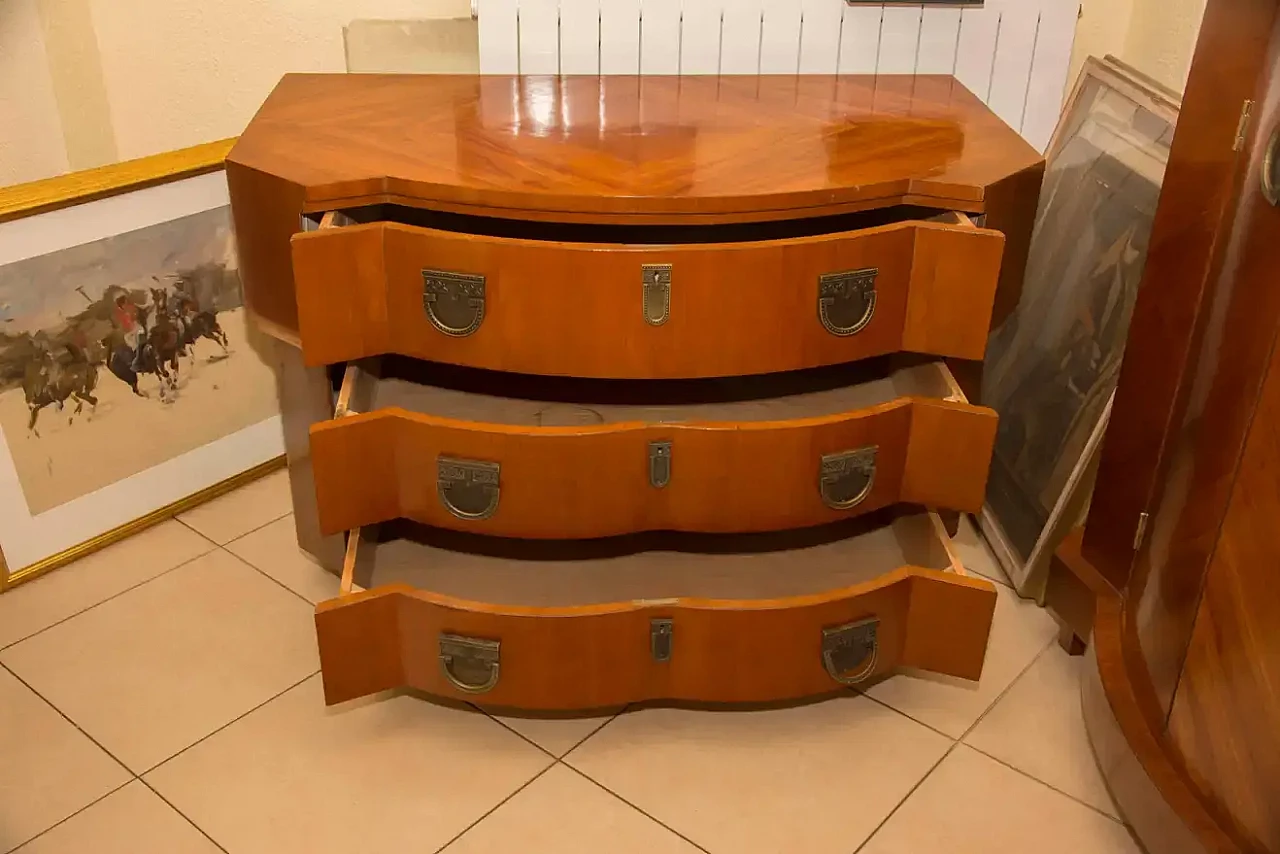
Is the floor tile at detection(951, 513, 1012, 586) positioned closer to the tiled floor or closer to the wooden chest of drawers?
the tiled floor

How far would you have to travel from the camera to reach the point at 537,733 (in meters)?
1.28

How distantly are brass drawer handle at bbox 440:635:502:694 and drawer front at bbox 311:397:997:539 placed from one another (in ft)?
0.38

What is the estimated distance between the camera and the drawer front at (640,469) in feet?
3.70

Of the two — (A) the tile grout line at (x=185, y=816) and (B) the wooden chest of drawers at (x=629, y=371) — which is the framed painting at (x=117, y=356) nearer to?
(B) the wooden chest of drawers at (x=629, y=371)

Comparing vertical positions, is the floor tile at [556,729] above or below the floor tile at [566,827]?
above

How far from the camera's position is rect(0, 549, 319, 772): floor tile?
128cm

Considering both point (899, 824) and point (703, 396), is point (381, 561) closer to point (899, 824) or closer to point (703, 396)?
point (703, 396)

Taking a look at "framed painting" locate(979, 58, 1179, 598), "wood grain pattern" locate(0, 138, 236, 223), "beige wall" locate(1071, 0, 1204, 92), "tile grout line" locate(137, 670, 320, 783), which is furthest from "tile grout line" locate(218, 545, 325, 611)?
"beige wall" locate(1071, 0, 1204, 92)

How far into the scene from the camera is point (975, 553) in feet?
5.20

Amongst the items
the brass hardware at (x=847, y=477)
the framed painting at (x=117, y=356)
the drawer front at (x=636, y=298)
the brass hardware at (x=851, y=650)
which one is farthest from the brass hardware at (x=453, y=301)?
the framed painting at (x=117, y=356)

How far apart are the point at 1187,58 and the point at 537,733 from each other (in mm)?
1199

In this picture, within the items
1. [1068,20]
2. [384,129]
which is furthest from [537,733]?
[1068,20]

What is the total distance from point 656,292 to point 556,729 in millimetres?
522

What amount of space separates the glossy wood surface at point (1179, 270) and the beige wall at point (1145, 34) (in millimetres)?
522
